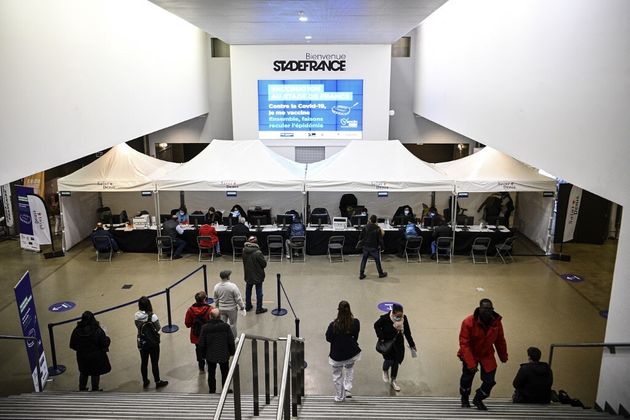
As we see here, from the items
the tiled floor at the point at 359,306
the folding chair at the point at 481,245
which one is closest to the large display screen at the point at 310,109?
the tiled floor at the point at 359,306

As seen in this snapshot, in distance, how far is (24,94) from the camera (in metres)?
7.20

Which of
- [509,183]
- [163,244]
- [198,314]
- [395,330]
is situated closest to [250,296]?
[198,314]

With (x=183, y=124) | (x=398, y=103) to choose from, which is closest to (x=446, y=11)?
(x=398, y=103)

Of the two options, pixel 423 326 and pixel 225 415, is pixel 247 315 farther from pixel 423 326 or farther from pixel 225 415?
pixel 225 415

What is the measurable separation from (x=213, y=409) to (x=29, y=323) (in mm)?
3202

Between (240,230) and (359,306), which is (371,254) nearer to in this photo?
(359,306)

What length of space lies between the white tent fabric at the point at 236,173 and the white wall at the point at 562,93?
14.4 feet

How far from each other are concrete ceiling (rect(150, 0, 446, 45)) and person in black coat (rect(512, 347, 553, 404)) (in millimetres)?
6794

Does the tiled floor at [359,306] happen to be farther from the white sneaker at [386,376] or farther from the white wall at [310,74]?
the white wall at [310,74]

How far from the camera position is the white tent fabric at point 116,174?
1273 centimetres

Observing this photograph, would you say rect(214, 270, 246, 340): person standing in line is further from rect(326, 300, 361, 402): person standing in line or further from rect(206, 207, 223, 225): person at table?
rect(206, 207, 223, 225): person at table

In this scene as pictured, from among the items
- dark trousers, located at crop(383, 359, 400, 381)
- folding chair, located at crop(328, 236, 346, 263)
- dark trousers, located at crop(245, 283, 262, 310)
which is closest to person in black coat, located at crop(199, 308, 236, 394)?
dark trousers, located at crop(383, 359, 400, 381)

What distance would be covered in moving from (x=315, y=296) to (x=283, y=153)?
792 centimetres

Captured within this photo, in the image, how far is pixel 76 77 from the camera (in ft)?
28.4
